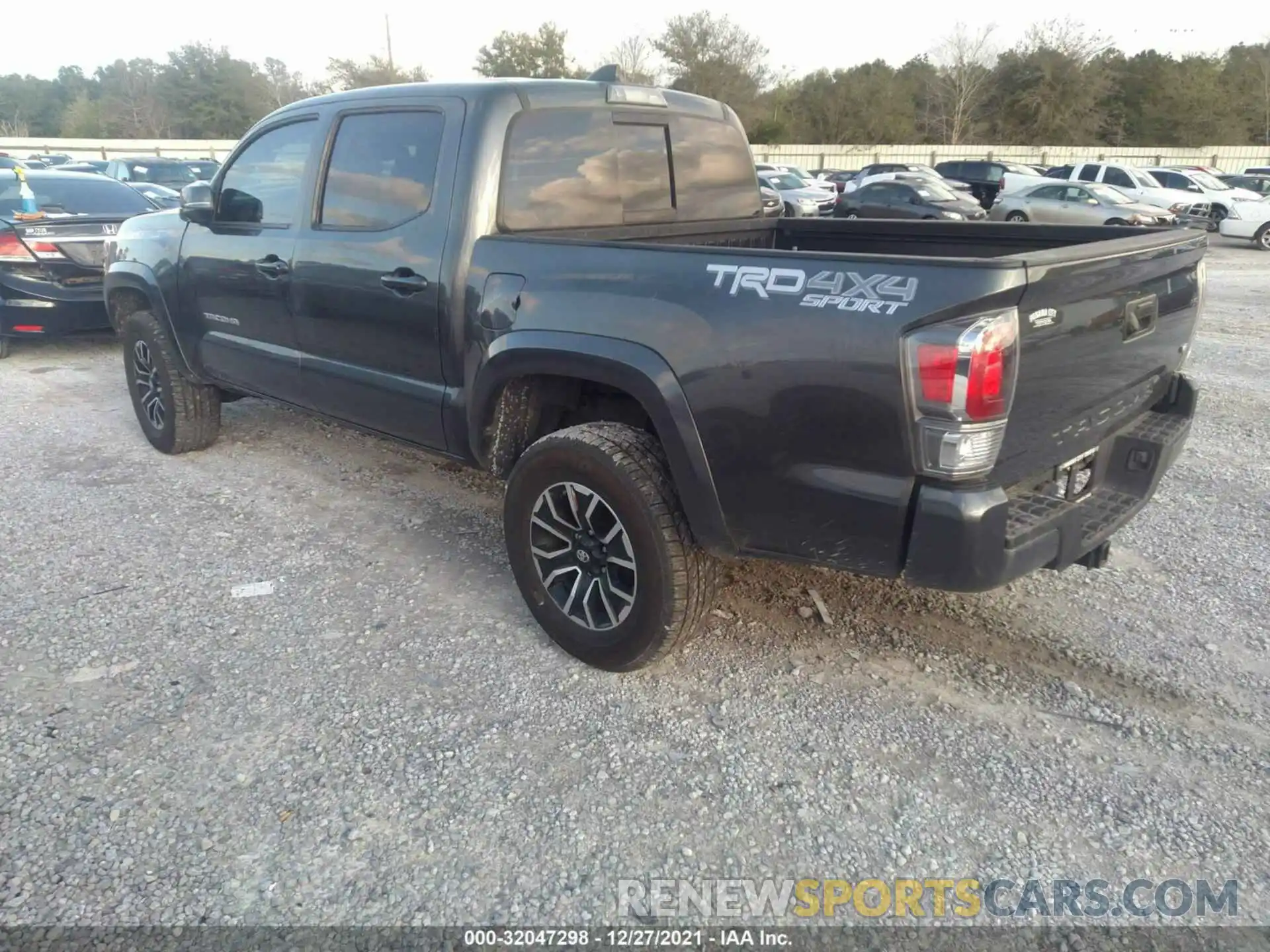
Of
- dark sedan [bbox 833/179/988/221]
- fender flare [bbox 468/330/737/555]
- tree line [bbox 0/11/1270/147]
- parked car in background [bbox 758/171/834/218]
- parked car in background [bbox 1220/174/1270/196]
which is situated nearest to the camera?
fender flare [bbox 468/330/737/555]

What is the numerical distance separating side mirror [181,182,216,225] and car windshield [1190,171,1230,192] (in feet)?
77.7

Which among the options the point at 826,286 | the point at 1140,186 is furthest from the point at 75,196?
the point at 1140,186

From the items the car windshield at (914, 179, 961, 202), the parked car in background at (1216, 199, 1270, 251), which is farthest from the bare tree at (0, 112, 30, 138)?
the parked car in background at (1216, 199, 1270, 251)

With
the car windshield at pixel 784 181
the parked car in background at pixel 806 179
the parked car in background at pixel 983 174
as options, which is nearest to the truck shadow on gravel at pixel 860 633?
the car windshield at pixel 784 181

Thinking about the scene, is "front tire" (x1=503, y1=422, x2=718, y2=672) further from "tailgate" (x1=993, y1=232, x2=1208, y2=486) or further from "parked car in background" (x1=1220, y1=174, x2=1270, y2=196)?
"parked car in background" (x1=1220, y1=174, x2=1270, y2=196)

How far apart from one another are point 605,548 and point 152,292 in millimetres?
3552

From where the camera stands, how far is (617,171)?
3.79 metres

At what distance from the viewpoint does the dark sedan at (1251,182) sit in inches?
907

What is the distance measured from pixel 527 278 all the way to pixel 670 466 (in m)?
0.86

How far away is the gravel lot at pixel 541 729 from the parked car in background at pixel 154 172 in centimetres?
1773

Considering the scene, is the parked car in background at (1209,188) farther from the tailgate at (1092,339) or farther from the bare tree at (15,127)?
the bare tree at (15,127)

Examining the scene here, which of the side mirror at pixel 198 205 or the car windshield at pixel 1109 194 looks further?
the car windshield at pixel 1109 194

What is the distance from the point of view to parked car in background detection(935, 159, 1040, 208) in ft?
82.2

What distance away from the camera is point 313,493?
195 inches
